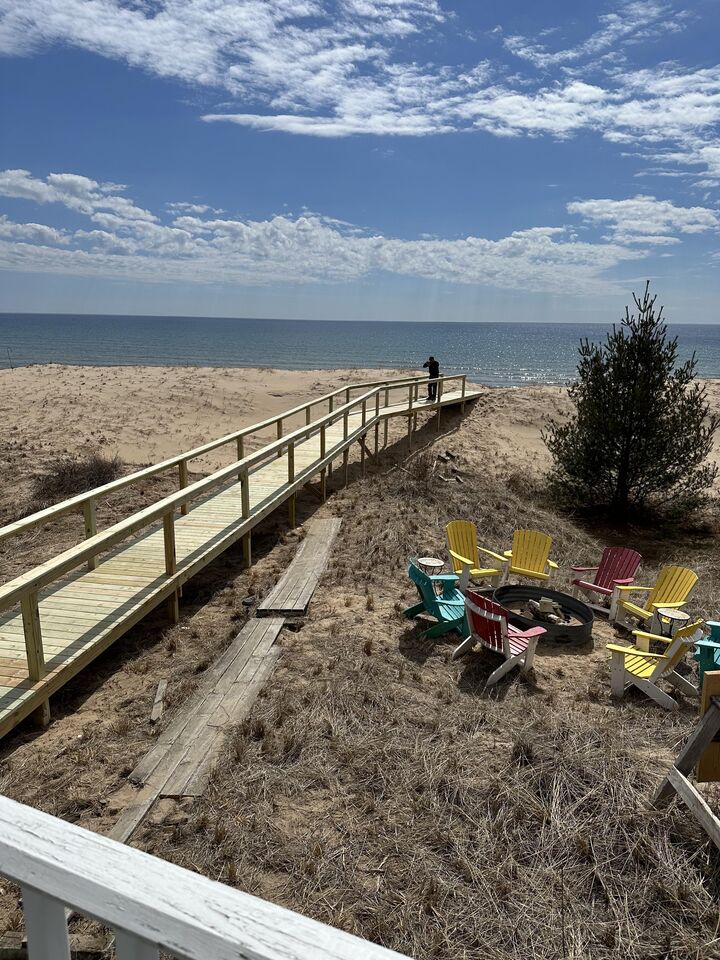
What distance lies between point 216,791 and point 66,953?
3.39m

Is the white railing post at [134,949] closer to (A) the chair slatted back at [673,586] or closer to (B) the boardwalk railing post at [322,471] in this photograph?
(A) the chair slatted back at [673,586]

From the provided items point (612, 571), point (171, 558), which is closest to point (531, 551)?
point (612, 571)

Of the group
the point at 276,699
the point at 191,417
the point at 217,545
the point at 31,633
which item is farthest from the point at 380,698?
the point at 191,417

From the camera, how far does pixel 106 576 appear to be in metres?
7.10

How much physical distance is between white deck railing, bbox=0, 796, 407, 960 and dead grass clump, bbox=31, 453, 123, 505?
37.0ft

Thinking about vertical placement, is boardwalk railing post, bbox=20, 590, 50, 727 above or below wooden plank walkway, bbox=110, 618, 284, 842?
above

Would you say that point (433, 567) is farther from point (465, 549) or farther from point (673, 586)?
point (673, 586)

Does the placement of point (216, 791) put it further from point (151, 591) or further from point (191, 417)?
point (191, 417)

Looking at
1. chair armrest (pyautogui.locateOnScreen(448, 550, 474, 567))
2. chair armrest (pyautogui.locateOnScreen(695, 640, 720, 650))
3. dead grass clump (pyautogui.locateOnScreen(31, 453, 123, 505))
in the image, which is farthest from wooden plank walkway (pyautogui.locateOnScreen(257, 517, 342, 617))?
dead grass clump (pyautogui.locateOnScreen(31, 453, 123, 505))

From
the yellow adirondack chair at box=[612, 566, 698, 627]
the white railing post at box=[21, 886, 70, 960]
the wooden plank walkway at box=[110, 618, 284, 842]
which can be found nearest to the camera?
the white railing post at box=[21, 886, 70, 960]

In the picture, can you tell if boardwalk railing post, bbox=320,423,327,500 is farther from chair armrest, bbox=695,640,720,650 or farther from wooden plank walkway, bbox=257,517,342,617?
chair armrest, bbox=695,640,720,650

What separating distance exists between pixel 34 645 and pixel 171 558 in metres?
2.14

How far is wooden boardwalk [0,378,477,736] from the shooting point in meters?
4.98

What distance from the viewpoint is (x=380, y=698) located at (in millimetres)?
5262
